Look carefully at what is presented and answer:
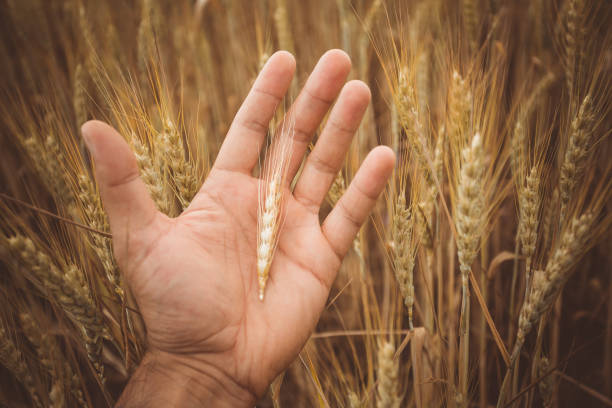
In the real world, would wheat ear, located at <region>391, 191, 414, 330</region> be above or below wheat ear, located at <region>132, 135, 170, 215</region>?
below

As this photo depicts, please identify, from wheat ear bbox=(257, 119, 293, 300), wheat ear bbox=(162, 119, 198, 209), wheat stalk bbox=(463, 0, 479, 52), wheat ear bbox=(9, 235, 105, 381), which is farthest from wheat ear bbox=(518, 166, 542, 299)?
wheat ear bbox=(9, 235, 105, 381)

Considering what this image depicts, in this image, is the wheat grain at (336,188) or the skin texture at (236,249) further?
the wheat grain at (336,188)

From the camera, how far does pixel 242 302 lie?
1.20 m

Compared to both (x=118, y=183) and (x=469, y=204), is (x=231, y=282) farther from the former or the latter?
(x=469, y=204)

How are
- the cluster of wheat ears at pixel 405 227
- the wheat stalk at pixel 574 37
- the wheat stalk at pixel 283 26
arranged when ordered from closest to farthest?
the cluster of wheat ears at pixel 405 227 → the wheat stalk at pixel 574 37 → the wheat stalk at pixel 283 26

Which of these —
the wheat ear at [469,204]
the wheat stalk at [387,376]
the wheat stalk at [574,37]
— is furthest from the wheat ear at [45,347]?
the wheat stalk at [574,37]

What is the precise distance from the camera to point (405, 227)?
1114mm

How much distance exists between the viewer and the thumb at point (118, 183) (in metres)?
1.01

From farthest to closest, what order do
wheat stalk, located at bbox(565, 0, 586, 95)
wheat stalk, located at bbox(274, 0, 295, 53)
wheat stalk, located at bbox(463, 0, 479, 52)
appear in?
wheat stalk, located at bbox(274, 0, 295, 53)
wheat stalk, located at bbox(463, 0, 479, 52)
wheat stalk, located at bbox(565, 0, 586, 95)

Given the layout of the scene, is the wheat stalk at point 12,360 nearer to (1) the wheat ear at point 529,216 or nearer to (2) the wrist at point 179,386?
(2) the wrist at point 179,386

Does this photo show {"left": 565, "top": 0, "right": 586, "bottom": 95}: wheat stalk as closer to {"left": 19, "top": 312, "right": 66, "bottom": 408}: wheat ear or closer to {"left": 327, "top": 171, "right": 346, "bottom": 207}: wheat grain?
{"left": 327, "top": 171, "right": 346, "bottom": 207}: wheat grain

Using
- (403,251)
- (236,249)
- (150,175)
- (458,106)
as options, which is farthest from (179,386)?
Result: (458,106)

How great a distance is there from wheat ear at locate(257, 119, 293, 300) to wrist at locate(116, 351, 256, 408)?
0.29 metres

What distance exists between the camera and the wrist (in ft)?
3.47
